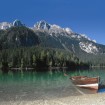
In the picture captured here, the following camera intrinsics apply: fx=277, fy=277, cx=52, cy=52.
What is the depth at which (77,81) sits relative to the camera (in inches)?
2447

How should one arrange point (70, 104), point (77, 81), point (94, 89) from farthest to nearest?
point (77, 81) → point (94, 89) → point (70, 104)

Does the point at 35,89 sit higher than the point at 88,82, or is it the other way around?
the point at 88,82

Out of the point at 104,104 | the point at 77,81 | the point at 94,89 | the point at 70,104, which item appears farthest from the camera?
the point at 77,81

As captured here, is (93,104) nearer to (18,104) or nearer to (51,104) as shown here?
(51,104)

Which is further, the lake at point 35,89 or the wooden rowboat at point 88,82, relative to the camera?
the wooden rowboat at point 88,82

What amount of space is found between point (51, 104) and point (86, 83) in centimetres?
2598

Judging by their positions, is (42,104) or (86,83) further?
(86,83)

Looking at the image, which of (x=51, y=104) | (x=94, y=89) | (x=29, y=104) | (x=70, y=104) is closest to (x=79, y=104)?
(x=70, y=104)

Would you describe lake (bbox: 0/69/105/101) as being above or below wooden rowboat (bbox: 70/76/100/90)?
below

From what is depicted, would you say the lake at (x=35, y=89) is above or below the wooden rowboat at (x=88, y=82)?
below

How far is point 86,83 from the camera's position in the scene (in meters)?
59.3

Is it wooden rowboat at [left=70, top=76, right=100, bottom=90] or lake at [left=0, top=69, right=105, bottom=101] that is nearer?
lake at [left=0, top=69, right=105, bottom=101]

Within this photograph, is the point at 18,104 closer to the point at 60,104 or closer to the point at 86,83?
the point at 60,104

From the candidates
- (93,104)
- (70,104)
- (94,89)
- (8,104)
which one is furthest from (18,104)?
(94,89)
